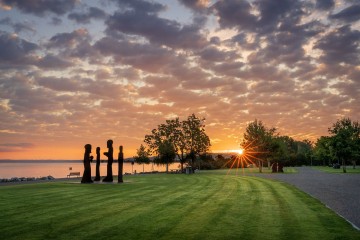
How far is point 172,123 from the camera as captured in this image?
3278 inches

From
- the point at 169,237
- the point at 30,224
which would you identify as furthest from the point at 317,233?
the point at 30,224

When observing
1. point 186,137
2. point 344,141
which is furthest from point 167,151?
point 344,141

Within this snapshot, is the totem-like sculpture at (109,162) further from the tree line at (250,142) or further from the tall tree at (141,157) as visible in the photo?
the tall tree at (141,157)

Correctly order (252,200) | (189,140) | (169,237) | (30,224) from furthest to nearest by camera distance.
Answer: (189,140) < (252,200) < (30,224) < (169,237)

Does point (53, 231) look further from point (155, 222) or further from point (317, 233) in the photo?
point (317, 233)

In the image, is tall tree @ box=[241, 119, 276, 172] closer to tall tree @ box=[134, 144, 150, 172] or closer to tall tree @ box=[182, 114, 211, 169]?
tall tree @ box=[182, 114, 211, 169]

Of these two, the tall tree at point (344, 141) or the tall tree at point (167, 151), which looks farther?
the tall tree at point (167, 151)

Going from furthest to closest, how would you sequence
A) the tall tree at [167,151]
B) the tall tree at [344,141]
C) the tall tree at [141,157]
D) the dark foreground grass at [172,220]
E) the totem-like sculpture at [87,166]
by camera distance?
the tall tree at [141,157] < the tall tree at [167,151] < the tall tree at [344,141] < the totem-like sculpture at [87,166] < the dark foreground grass at [172,220]

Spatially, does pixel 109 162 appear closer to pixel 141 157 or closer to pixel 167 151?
pixel 167 151

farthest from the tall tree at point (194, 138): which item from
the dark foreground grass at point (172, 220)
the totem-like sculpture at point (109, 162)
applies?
the dark foreground grass at point (172, 220)

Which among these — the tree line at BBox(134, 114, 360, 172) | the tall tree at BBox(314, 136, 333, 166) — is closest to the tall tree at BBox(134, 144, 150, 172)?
the tree line at BBox(134, 114, 360, 172)

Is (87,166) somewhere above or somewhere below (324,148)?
below

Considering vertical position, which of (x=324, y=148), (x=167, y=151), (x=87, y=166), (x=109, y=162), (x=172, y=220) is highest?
(x=324, y=148)

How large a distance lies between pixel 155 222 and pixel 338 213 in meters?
9.22
